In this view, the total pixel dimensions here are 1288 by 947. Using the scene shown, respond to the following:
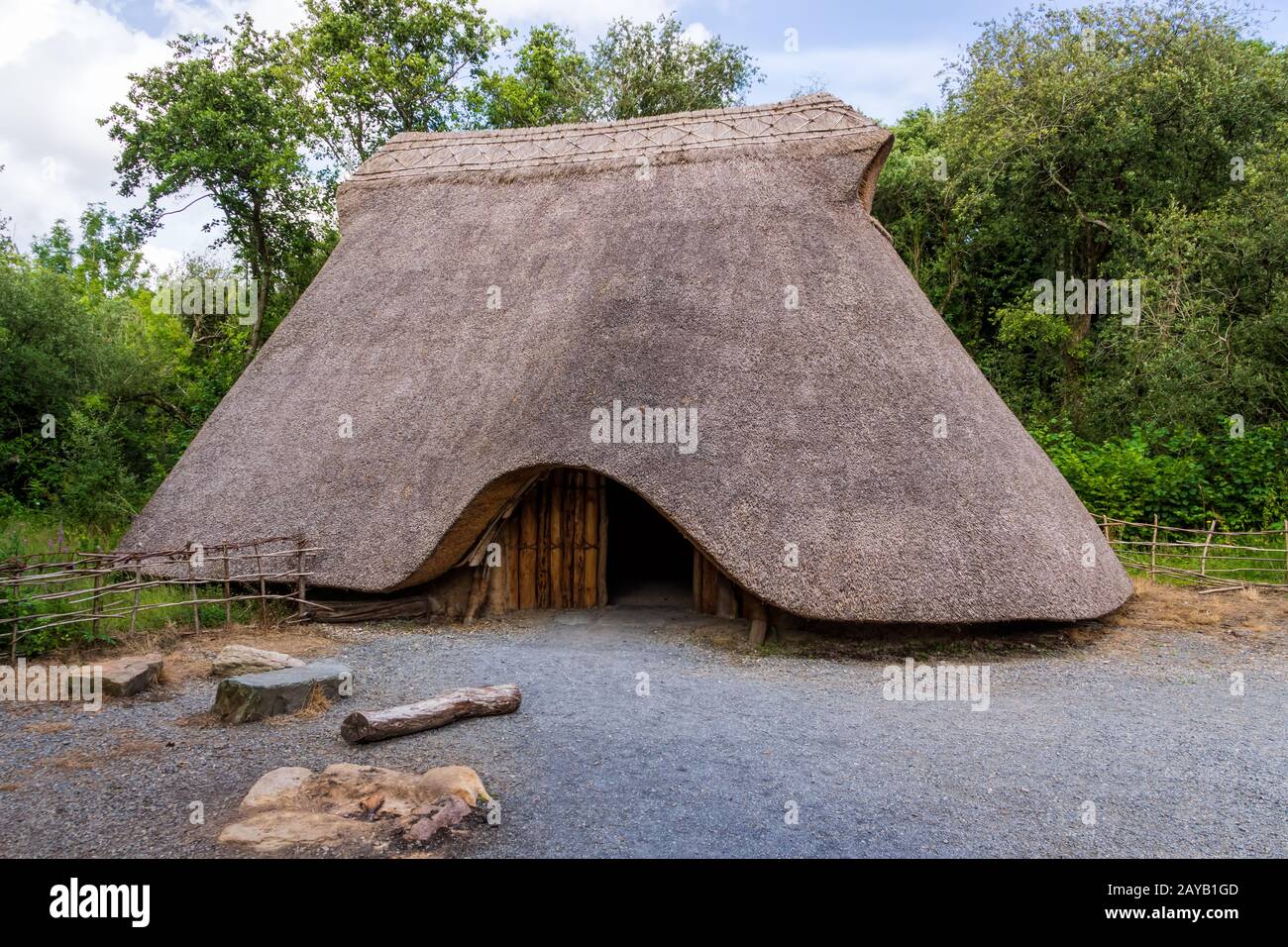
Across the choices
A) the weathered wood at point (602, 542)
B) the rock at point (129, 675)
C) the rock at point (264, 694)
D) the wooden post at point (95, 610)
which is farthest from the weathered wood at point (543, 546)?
the wooden post at point (95, 610)

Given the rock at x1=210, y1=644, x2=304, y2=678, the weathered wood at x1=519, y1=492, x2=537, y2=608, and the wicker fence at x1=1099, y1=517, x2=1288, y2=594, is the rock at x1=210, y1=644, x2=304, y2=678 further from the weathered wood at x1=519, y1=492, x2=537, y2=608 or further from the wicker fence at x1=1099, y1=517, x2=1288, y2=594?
the wicker fence at x1=1099, y1=517, x2=1288, y2=594

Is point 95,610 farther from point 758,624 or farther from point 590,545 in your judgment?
point 758,624

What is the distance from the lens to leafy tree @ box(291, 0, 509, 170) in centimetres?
1952

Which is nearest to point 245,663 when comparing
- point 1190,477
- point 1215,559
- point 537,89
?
point 1215,559

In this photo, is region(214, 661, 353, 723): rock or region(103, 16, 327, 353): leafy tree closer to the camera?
region(214, 661, 353, 723): rock

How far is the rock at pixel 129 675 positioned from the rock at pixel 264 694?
0.92 meters

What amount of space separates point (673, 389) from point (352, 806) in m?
5.30

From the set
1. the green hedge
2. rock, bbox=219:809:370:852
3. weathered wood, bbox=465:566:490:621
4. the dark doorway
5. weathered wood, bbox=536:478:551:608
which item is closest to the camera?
rock, bbox=219:809:370:852

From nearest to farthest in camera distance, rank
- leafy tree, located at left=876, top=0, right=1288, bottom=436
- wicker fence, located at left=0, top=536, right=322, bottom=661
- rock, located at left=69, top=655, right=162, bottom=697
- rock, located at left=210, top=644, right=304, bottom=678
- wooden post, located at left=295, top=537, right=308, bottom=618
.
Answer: rock, located at left=69, top=655, right=162, bottom=697 < rock, located at left=210, top=644, right=304, bottom=678 < wicker fence, located at left=0, top=536, right=322, bottom=661 < wooden post, located at left=295, top=537, right=308, bottom=618 < leafy tree, located at left=876, top=0, right=1288, bottom=436

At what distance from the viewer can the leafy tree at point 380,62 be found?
19.5 metres

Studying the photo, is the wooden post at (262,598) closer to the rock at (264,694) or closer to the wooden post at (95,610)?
the wooden post at (95,610)

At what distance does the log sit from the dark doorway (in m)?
5.13

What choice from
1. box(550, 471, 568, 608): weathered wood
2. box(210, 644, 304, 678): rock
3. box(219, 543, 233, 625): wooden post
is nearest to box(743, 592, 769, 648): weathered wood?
box(550, 471, 568, 608): weathered wood
